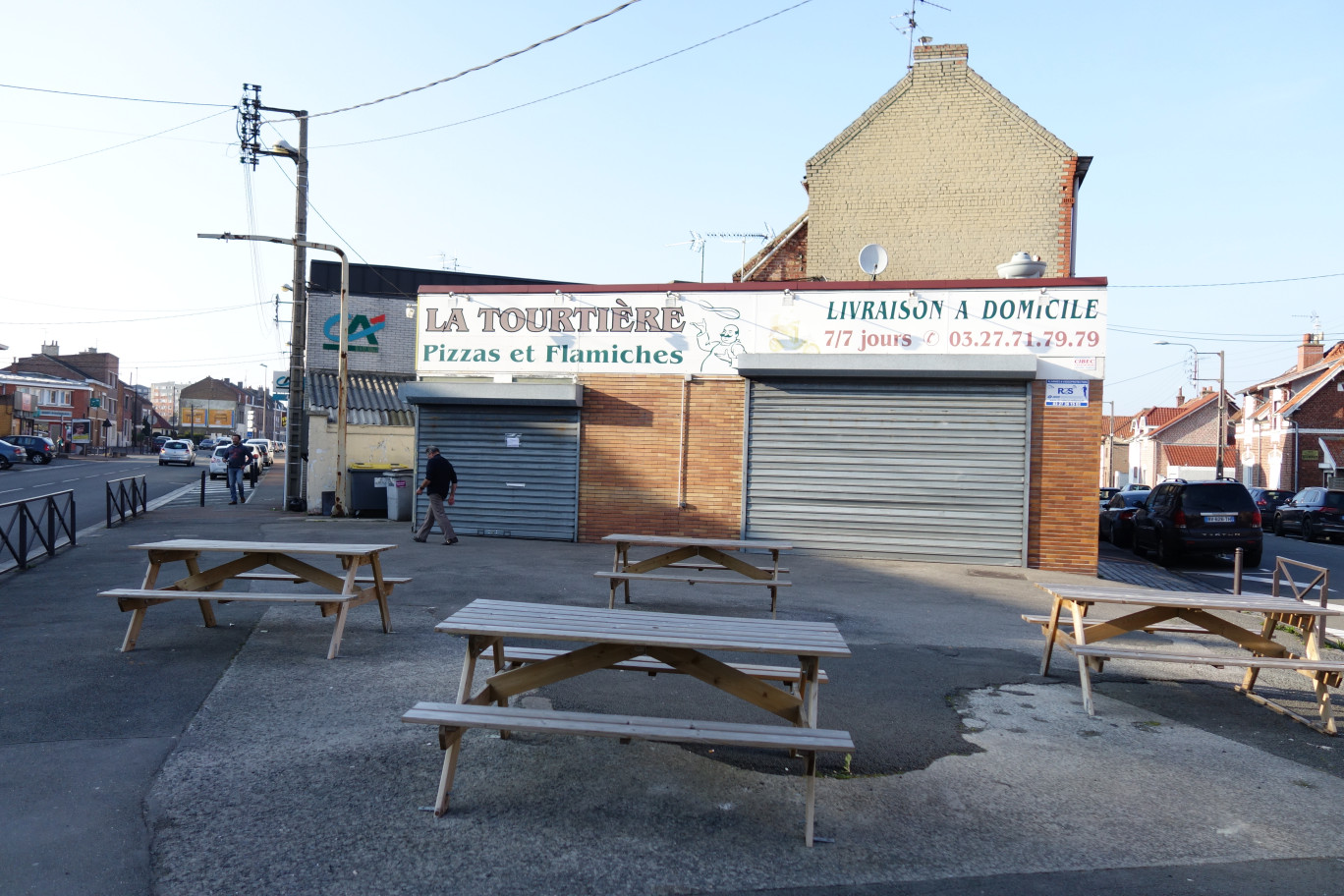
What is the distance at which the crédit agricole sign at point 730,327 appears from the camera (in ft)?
45.6

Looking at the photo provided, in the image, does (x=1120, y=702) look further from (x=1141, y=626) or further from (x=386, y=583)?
(x=386, y=583)

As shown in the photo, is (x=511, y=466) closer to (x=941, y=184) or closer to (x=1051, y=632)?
(x=1051, y=632)

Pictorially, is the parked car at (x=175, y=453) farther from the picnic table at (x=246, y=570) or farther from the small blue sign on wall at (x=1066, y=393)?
the small blue sign on wall at (x=1066, y=393)

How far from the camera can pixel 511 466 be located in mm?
15938

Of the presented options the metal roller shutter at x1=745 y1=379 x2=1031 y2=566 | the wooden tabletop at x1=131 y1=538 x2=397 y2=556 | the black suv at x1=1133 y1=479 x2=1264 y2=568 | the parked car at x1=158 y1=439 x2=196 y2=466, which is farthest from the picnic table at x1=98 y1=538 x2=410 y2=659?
the parked car at x1=158 y1=439 x2=196 y2=466

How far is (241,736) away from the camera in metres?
4.98

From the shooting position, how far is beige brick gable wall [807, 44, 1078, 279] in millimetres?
20000

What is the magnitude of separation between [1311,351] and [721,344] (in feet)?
173

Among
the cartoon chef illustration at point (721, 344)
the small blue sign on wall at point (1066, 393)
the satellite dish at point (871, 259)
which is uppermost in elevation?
the satellite dish at point (871, 259)

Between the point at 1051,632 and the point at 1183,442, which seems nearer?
the point at 1051,632

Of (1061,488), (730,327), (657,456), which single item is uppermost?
(730,327)

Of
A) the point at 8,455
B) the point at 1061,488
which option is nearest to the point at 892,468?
the point at 1061,488

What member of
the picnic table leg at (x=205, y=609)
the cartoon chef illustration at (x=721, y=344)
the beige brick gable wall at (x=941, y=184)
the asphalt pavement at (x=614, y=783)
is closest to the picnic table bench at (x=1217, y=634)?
the asphalt pavement at (x=614, y=783)

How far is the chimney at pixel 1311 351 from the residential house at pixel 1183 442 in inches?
462
